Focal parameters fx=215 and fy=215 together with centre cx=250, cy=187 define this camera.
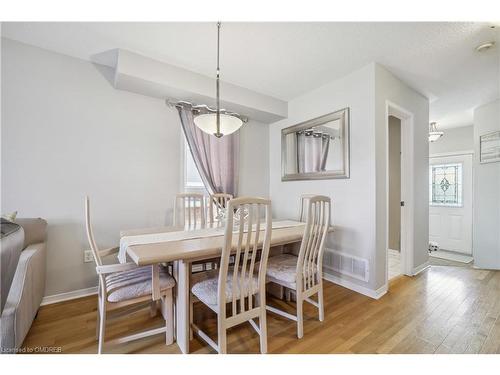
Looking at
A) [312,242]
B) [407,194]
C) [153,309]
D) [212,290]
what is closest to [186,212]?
[153,309]

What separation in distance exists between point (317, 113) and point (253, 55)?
1117 millimetres

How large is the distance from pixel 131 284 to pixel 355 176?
2.25 m

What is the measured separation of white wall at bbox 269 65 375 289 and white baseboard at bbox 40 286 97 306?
263cm

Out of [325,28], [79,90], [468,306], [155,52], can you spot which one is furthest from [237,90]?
[468,306]

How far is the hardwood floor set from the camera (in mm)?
1429

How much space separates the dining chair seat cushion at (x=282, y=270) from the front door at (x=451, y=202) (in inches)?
170

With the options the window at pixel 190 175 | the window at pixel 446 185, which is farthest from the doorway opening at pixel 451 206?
the window at pixel 190 175

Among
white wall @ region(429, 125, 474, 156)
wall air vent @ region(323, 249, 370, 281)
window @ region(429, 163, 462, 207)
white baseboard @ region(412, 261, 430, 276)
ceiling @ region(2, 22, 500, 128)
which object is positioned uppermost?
→ ceiling @ region(2, 22, 500, 128)

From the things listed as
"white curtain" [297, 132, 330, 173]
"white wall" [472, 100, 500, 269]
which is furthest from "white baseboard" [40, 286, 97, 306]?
"white wall" [472, 100, 500, 269]

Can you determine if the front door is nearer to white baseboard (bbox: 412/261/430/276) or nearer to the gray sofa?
white baseboard (bbox: 412/261/430/276)

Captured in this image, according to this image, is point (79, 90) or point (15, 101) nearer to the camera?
point (15, 101)

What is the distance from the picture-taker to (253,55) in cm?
212

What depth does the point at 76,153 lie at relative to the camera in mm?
2092

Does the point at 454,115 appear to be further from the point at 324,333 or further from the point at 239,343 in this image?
the point at 239,343
